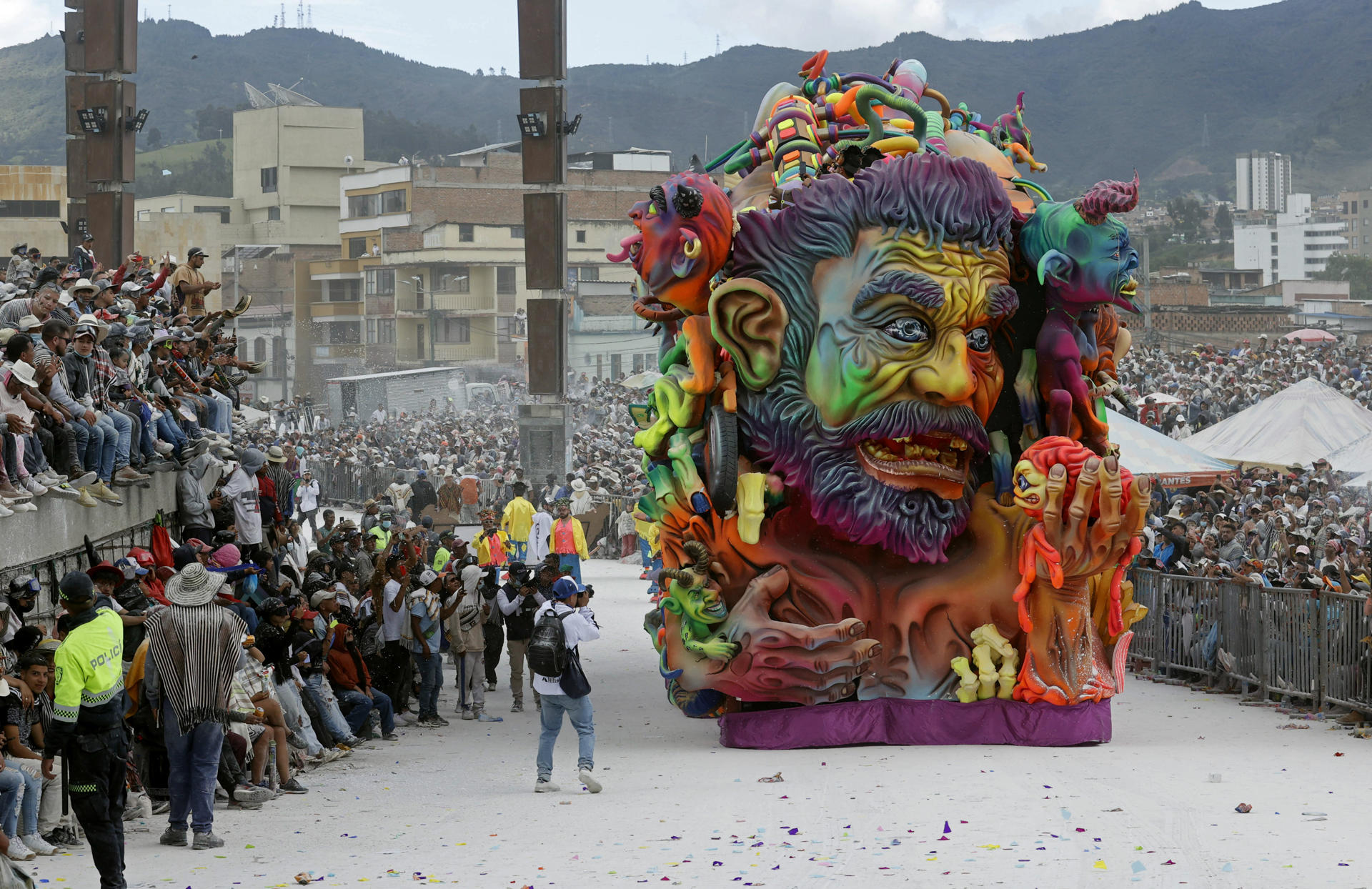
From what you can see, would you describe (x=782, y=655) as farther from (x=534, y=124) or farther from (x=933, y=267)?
(x=534, y=124)

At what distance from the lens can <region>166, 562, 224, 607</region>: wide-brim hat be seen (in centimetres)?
1081

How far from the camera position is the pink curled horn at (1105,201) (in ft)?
47.7

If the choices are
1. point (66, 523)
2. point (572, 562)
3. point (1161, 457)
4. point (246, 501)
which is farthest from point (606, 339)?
point (66, 523)

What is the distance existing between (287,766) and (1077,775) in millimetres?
6102

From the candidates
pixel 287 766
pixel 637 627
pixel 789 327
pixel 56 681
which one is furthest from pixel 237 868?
pixel 637 627

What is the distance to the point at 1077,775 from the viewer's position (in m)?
12.8

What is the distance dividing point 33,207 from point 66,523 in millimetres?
66936

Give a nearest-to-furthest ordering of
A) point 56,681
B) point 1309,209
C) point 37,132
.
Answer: point 56,681, point 1309,209, point 37,132

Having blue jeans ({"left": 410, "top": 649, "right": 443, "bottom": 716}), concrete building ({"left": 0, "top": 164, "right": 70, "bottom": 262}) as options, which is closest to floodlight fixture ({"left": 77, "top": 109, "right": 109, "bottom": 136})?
blue jeans ({"left": 410, "top": 649, "right": 443, "bottom": 716})

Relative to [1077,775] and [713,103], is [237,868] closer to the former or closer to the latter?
[1077,775]

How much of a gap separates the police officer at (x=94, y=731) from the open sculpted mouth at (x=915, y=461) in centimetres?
705

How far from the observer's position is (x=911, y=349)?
1416 centimetres

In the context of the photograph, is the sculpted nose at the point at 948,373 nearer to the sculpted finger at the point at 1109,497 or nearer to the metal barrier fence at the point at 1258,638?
the sculpted finger at the point at 1109,497

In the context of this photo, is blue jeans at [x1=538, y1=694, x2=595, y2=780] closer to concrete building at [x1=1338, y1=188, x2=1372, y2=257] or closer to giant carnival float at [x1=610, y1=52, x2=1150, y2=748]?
giant carnival float at [x1=610, y1=52, x2=1150, y2=748]
